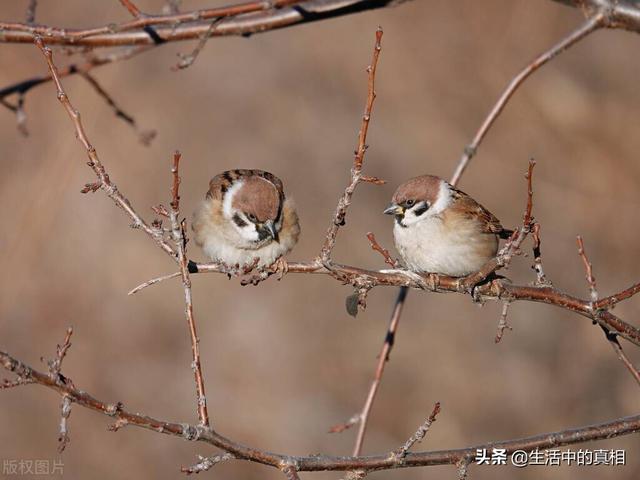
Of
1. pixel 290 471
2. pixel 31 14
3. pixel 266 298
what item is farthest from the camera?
pixel 266 298

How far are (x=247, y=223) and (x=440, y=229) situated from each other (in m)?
1.01

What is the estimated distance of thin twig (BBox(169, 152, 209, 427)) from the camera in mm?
2627

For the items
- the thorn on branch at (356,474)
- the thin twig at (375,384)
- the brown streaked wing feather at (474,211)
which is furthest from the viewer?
the brown streaked wing feather at (474,211)

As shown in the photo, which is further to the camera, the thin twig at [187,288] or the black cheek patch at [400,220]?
the black cheek patch at [400,220]

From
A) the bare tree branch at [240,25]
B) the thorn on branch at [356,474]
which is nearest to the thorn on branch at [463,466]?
the thorn on branch at [356,474]

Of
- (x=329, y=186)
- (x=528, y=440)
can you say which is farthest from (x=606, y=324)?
(x=329, y=186)

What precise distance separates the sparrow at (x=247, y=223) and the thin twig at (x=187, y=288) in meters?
1.67

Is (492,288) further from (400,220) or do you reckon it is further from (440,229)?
(400,220)

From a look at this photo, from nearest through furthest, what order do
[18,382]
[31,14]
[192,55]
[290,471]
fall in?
[18,382] < [290,471] < [192,55] < [31,14]

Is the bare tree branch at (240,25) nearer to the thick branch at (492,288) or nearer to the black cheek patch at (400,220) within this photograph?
the black cheek patch at (400,220)

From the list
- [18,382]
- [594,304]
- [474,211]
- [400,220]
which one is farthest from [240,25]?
[18,382]

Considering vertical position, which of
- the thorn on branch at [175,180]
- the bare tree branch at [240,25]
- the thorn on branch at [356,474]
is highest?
the bare tree branch at [240,25]

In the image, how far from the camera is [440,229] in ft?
15.2

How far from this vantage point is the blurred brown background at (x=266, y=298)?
923cm
